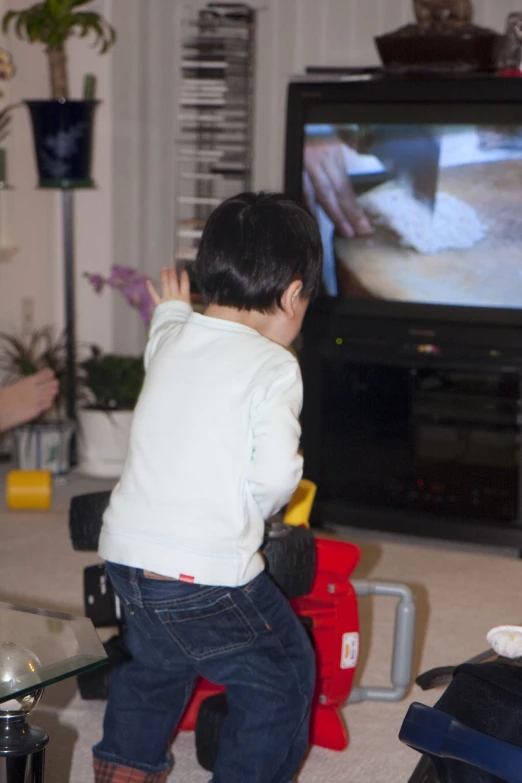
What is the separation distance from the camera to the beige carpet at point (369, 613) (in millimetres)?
1921

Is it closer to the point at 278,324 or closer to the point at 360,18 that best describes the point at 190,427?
the point at 278,324

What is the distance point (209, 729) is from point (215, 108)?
2.68 meters

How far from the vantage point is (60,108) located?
3.70 metres

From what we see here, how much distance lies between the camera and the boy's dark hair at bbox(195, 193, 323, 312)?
61.1 inches

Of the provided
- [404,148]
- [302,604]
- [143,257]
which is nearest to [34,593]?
[302,604]

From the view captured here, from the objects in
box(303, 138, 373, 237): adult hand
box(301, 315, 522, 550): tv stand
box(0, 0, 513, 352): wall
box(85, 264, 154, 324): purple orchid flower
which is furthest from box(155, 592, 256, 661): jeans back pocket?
box(0, 0, 513, 352): wall

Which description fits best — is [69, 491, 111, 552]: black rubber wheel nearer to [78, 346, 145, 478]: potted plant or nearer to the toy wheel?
the toy wheel

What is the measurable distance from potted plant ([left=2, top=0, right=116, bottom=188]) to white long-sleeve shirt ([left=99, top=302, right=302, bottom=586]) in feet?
7.92

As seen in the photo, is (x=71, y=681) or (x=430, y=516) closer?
(x=71, y=681)

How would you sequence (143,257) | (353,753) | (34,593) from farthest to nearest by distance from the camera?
(143,257), (34,593), (353,753)

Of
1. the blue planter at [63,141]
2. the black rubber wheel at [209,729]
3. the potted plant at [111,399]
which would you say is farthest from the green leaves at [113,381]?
the black rubber wheel at [209,729]

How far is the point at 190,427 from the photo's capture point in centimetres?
152

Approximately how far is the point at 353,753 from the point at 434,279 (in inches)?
63.0

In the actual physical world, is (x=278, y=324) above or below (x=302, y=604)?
above
